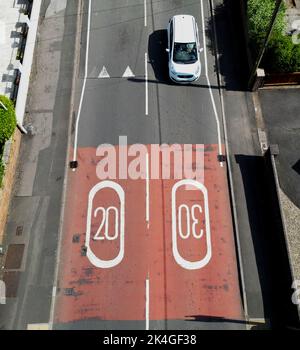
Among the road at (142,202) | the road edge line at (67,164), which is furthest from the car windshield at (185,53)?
the road edge line at (67,164)

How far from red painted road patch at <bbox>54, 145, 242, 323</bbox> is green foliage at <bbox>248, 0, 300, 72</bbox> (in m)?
7.20

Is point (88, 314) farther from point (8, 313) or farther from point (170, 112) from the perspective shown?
point (170, 112)

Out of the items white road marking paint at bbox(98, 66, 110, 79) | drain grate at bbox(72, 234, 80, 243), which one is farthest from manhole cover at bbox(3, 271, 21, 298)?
white road marking paint at bbox(98, 66, 110, 79)

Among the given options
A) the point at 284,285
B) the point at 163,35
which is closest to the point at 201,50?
the point at 163,35

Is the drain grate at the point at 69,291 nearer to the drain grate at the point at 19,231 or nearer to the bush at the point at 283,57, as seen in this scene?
the drain grate at the point at 19,231

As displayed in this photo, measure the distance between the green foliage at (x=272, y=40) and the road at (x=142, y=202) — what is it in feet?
10.6

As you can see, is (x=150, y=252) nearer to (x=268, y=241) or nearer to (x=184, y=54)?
(x=268, y=241)

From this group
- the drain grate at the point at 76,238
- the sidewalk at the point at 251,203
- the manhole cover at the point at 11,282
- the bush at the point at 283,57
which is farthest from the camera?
the bush at the point at 283,57

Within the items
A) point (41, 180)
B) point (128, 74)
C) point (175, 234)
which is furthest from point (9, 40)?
point (175, 234)

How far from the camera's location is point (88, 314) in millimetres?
16859

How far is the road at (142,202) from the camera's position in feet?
55.9

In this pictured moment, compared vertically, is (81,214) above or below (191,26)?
below

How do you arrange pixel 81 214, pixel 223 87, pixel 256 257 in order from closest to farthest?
pixel 256 257
pixel 81 214
pixel 223 87
